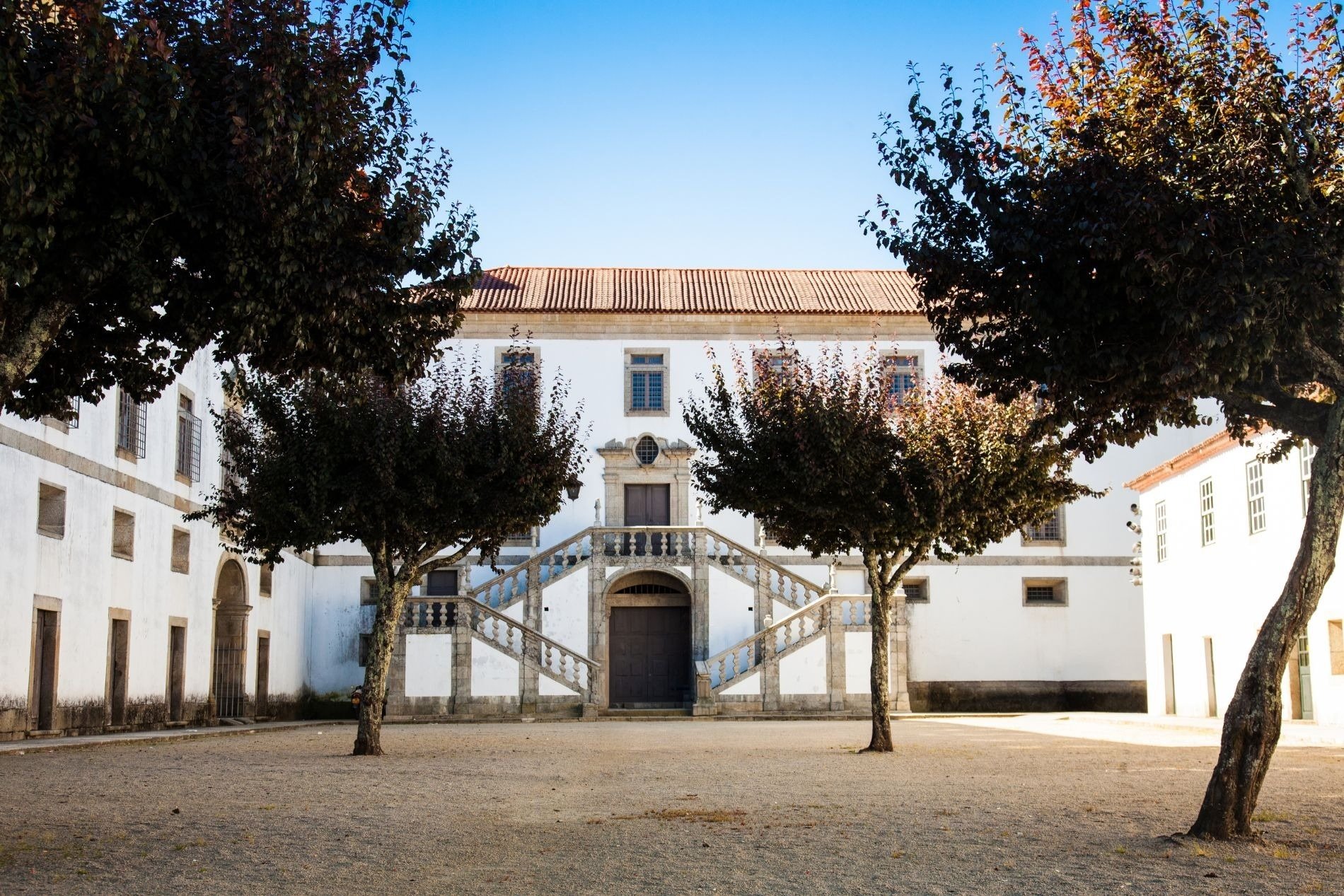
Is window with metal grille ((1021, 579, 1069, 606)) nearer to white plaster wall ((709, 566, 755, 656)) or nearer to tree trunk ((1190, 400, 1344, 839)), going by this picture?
white plaster wall ((709, 566, 755, 656))

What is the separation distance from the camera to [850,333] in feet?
123

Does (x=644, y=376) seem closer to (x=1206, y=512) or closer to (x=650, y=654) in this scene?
(x=650, y=654)

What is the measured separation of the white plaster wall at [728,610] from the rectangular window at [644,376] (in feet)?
18.6

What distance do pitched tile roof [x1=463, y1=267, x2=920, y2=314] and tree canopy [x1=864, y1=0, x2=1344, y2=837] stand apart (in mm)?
25531

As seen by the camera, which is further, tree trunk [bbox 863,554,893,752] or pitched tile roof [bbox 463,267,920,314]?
pitched tile roof [bbox 463,267,920,314]

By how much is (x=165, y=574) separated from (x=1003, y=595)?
20.9m

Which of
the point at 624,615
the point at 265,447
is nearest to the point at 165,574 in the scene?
the point at 265,447

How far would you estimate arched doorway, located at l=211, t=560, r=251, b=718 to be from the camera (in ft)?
98.3

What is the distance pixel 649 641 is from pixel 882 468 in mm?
16811

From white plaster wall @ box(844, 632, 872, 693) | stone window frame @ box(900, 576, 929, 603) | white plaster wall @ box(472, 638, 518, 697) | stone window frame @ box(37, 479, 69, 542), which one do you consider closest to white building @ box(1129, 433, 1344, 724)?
white plaster wall @ box(844, 632, 872, 693)

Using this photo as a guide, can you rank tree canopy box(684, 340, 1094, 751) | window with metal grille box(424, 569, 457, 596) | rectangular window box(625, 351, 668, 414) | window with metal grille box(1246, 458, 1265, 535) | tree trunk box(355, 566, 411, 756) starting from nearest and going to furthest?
tree trunk box(355, 566, 411, 756) → tree canopy box(684, 340, 1094, 751) → window with metal grille box(1246, 458, 1265, 535) → window with metal grille box(424, 569, 457, 596) → rectangular window box(625, 351, 668, 414)

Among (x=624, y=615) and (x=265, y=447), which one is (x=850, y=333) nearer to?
(x=624, y=615)

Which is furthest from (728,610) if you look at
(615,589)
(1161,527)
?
(1161,527)

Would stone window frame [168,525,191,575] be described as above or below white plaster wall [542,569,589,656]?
above
